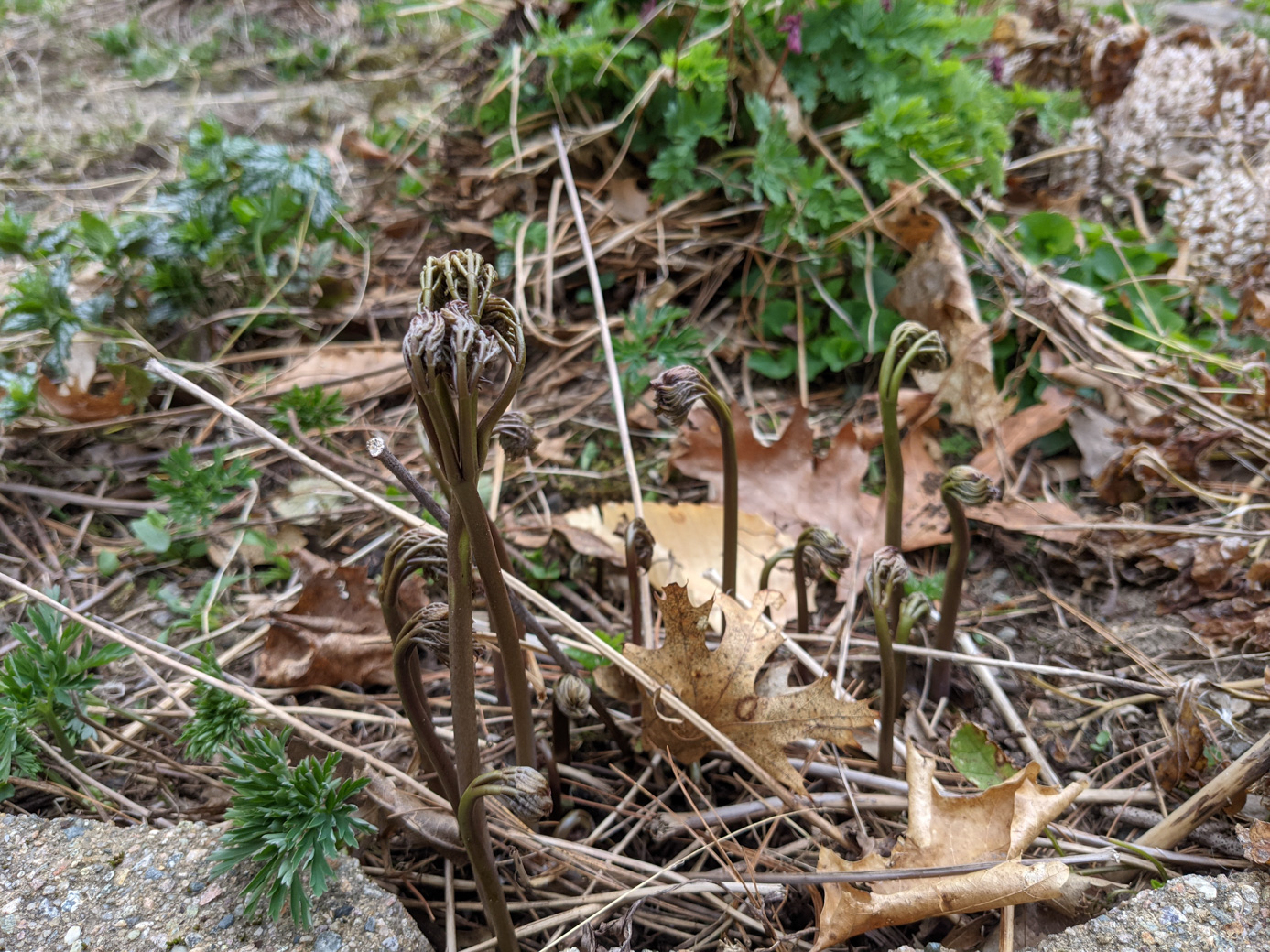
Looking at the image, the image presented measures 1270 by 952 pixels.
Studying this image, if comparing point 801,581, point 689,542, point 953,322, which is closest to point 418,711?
point 801,581

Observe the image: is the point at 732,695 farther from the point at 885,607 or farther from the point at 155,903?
the point at 155,903

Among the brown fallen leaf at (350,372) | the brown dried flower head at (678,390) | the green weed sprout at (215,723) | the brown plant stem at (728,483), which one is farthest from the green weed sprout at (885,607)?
the brown fallen leaf at (350,372)

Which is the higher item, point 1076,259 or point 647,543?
point 1076,259

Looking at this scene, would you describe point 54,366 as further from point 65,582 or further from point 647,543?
point 647,543

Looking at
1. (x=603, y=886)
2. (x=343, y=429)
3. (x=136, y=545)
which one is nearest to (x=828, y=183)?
(x=343, y=429)

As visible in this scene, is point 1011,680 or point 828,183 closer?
point 1011,680

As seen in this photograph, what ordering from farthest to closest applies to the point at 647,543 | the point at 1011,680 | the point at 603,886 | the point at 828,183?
the point at 828,183, the point at 1011,680, the point at 647,543, the point at 603,886

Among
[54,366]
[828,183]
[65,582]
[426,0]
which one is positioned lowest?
[65,582]
